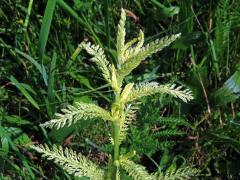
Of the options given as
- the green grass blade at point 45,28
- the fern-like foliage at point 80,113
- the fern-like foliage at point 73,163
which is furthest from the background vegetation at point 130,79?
the fern-like foliage at point 80,113

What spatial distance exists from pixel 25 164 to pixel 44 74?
0.33 metres

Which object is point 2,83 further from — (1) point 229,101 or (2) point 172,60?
(1) point 229,101

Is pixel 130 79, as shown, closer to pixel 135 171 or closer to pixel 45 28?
pixel 45 28

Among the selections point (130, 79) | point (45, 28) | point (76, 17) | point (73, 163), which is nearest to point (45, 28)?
point (45, 28)

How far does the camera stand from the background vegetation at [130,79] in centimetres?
192

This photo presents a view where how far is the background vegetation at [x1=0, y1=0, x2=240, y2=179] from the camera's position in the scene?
1.92 m

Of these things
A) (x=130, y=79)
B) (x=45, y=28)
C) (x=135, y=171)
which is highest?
(x=45, y=28)

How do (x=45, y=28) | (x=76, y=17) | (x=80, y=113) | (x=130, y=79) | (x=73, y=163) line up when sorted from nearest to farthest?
(x=80, y=113)
(x=73, y=163)
(x=45, y=28)
(x=76, y=17)
(x=130, y=79)

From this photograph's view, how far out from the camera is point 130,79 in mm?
2104

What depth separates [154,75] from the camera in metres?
2.11

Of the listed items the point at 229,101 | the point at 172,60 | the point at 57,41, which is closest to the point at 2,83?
the point at 57,41

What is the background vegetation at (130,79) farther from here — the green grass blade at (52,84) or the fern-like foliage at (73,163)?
the fern-like foliage at (73,163)

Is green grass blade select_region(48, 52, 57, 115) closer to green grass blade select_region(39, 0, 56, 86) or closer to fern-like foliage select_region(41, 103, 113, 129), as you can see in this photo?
green grass blade select_region(39, 0, 56, 86)

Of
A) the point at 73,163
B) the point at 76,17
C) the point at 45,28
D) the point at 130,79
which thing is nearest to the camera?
the point at 73,163
